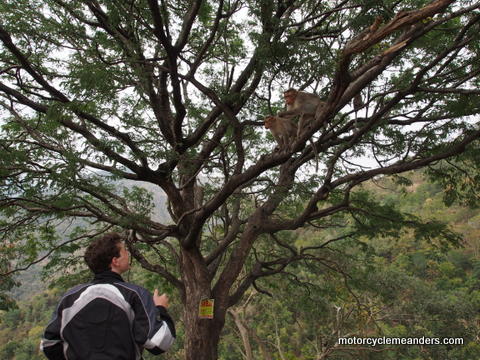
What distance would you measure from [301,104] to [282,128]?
0.40 meters

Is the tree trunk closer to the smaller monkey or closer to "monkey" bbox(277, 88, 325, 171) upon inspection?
the smaller monkey

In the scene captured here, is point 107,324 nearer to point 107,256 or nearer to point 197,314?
point 107,256

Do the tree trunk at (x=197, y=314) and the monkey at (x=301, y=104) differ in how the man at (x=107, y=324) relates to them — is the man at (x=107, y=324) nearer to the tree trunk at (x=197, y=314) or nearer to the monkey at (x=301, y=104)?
the monkey at (x=301, y=104)

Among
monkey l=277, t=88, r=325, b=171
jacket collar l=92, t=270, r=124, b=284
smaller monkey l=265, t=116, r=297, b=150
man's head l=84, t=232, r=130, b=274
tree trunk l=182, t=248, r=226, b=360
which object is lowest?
tree trunk l=182, t=248, r=226, b=360

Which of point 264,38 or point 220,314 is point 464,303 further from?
point 264,38

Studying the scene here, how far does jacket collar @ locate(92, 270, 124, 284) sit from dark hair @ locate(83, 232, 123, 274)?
0.04 metres

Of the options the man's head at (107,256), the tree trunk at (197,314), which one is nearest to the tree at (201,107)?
A: the tree trunk at (197,314)

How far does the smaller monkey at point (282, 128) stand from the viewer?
4.51 metres

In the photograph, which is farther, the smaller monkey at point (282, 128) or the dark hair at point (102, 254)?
the smaller monkey at point (282, 128)

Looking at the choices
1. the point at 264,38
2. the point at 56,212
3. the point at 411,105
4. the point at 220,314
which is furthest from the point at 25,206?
the point at 411,105

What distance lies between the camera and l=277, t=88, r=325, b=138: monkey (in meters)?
4.56

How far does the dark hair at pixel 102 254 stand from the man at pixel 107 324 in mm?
49

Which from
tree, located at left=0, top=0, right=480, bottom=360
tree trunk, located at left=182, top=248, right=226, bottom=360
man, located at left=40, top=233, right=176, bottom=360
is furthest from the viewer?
tree trunk, located at left=182, top=248, right=226, bottom=360

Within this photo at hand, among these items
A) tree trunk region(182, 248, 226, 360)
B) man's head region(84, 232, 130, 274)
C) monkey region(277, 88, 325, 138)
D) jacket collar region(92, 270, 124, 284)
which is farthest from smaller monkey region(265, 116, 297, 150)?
jacket collar region(92, 270, 124, 284)
